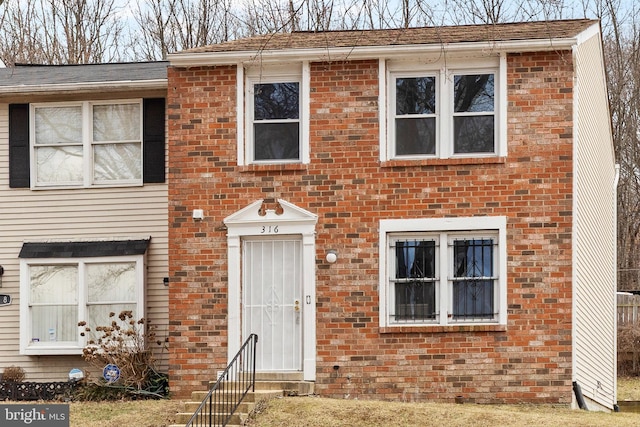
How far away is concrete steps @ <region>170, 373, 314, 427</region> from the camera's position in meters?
15.2

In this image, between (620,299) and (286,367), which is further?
(620,299)

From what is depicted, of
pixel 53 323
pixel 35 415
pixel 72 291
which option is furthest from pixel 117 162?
pixel 35 415

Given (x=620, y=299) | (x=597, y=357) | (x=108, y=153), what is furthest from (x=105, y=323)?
(x=620, y=299)

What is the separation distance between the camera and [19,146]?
18.8 metres

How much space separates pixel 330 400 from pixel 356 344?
3.43ft

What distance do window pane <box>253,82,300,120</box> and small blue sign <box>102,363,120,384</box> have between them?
4.42 m

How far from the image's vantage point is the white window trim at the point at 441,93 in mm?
16000

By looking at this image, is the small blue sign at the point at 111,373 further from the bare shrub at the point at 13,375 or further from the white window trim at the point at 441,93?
the white window trim at the point at 441,93

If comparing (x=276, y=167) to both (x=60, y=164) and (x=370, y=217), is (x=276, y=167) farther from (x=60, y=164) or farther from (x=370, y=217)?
(x=60, y=164)

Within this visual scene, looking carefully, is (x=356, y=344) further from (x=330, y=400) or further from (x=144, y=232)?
(x=144, y=232)

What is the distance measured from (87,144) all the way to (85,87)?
Result: 0.95 m

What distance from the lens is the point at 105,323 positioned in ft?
60.0

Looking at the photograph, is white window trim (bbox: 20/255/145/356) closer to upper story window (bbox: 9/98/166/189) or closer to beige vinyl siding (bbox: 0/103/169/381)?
beige vinyl siding (bbox: 0/103/169/381)

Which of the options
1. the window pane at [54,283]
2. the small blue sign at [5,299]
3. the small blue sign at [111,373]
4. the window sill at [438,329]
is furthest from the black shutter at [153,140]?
the window sill at [438,329]
